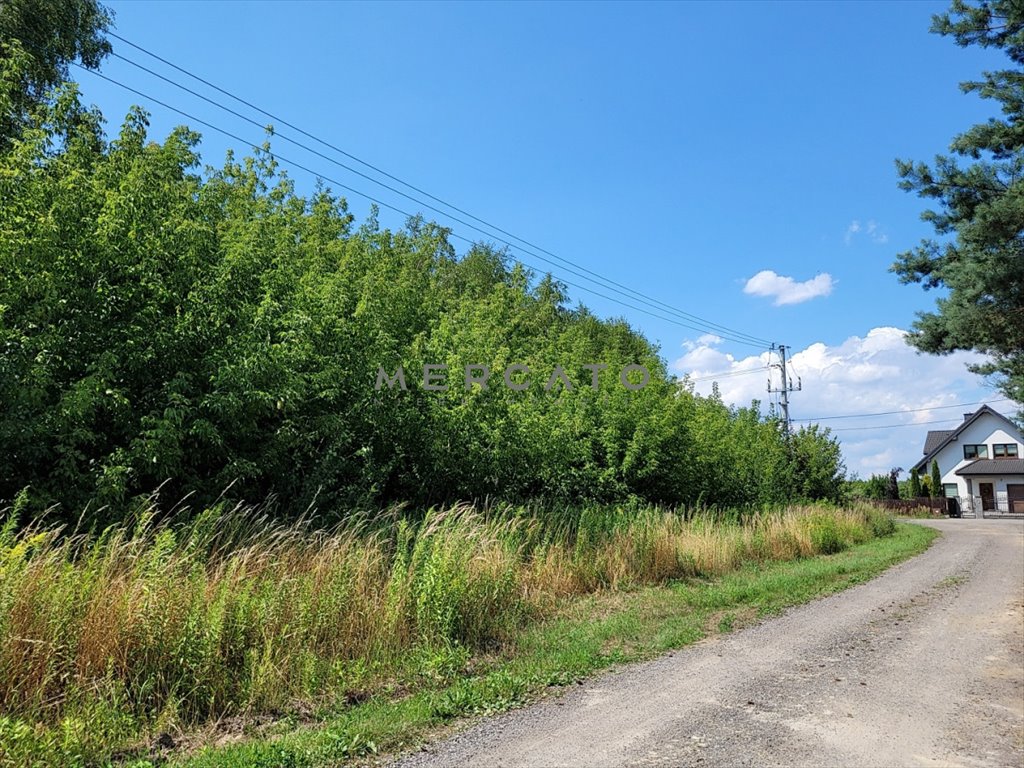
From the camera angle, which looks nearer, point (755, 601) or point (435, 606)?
point (435, 606)

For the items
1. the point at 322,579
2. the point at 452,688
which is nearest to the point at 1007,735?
the point at 452,688

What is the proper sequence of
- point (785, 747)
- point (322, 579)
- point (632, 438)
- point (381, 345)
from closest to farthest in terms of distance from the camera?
point (785, 747), point (322, 579), point (381, 345), point (632, 438)

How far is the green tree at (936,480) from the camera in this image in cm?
5834

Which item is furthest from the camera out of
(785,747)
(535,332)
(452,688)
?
(535,332)

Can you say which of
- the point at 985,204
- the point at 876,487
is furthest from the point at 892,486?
the point at 985,204

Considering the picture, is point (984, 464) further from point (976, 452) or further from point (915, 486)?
point (915, 486)

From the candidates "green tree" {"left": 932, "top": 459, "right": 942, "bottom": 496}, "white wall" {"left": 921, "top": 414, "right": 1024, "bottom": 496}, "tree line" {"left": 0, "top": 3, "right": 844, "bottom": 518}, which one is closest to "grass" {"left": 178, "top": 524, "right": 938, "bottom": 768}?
"tree line" {"left": 0, "top": 3, "right": 844, "bottom": 518}

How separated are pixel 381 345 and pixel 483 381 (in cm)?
238

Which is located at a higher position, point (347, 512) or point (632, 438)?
point (632, 438)

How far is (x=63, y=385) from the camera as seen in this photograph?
22.7 ft

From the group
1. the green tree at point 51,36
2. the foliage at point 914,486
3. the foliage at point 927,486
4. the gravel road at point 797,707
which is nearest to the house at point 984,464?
the foliage at point 927,486

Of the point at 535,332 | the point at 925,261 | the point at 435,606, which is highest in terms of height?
the point at 535,332

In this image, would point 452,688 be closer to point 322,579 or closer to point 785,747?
point 322,579

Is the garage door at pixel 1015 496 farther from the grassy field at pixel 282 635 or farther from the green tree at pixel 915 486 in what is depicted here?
the grassy field at pixel 282 635
